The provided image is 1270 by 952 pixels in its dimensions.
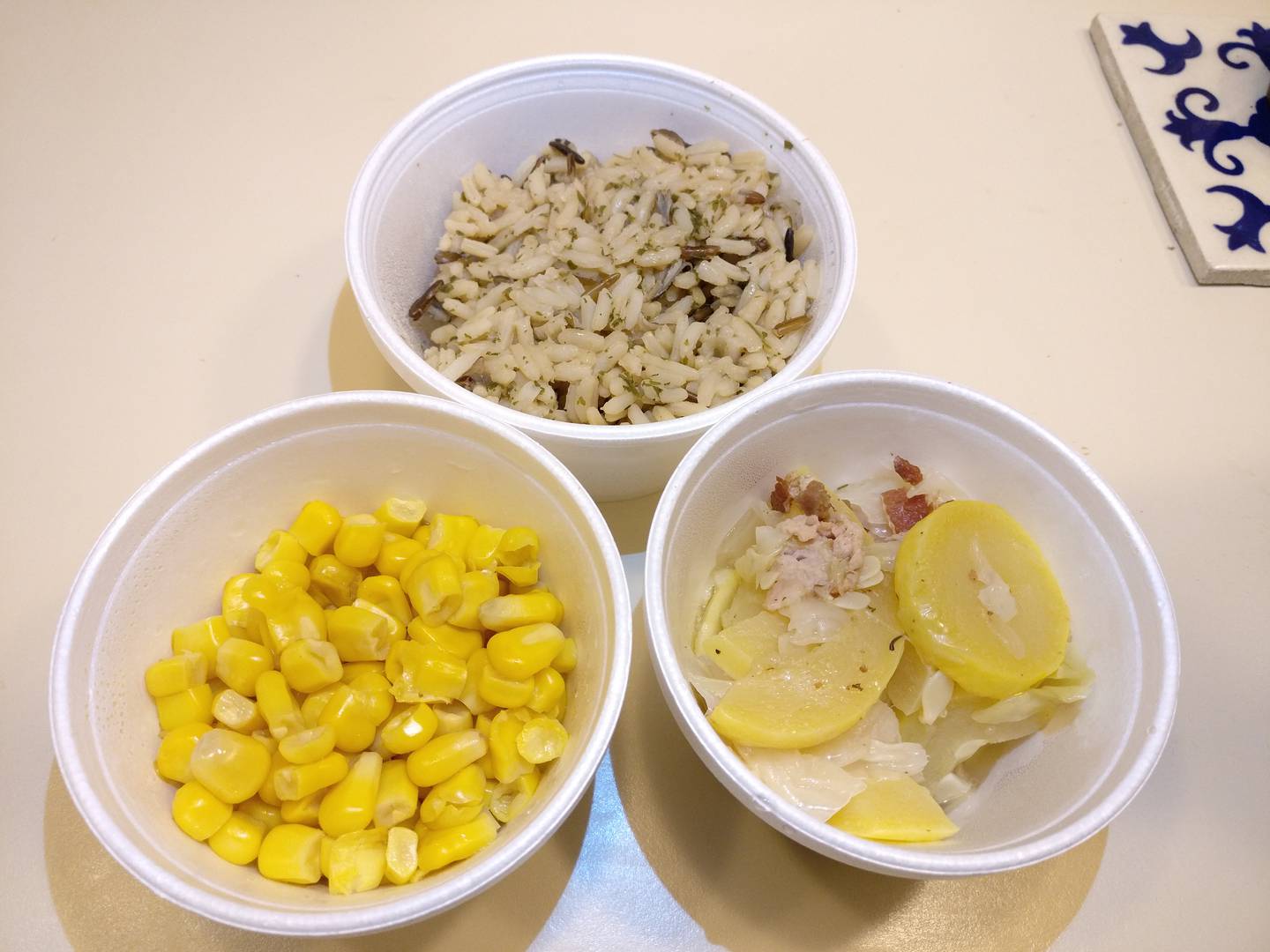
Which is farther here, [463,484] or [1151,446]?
[1151,446]

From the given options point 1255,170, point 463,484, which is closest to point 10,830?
point 463,484

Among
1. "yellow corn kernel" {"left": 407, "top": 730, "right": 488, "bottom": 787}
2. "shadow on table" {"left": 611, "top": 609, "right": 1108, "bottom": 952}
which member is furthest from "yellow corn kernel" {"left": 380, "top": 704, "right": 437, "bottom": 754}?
"shadow on table" {"left": 611, "top": 609, "right": 1108, "bottom": 952}

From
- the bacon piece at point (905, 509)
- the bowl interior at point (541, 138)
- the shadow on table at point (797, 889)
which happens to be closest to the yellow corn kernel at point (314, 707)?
the shadow on table at point (797, 889)

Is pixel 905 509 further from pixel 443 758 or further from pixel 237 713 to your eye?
pixel 237 713

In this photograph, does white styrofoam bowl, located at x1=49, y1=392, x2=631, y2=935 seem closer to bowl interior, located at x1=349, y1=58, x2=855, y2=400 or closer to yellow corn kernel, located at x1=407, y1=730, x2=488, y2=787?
yellow corn kernel, located at x1=407, y1=730, x2=488, y2=787

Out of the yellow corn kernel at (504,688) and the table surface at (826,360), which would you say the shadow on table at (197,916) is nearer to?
the table surface at (826,360)

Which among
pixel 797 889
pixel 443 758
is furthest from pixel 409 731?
pixel 797 889

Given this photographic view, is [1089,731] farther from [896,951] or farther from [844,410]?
[844,410]
